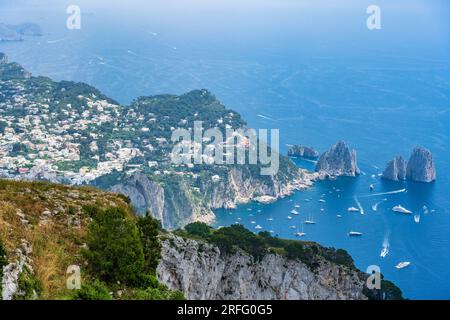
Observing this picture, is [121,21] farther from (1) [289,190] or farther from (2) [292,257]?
(2) [292,257]

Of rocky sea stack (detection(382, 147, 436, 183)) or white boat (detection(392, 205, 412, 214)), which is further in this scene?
rocky sea stack (detection(382, 147, 436, 183))

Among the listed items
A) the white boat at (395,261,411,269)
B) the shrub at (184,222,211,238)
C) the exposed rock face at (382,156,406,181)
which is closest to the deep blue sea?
the white boat at (395,261,411,269)

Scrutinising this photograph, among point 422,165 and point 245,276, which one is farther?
point 422,165

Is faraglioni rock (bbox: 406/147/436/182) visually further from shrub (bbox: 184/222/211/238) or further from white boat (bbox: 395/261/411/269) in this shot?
shrub (bbox: 184/222/211/238)

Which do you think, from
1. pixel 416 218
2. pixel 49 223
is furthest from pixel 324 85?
pixel 49 223

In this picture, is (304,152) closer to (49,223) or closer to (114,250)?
(49,223)

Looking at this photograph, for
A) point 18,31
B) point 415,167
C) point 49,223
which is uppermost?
point 49,223
